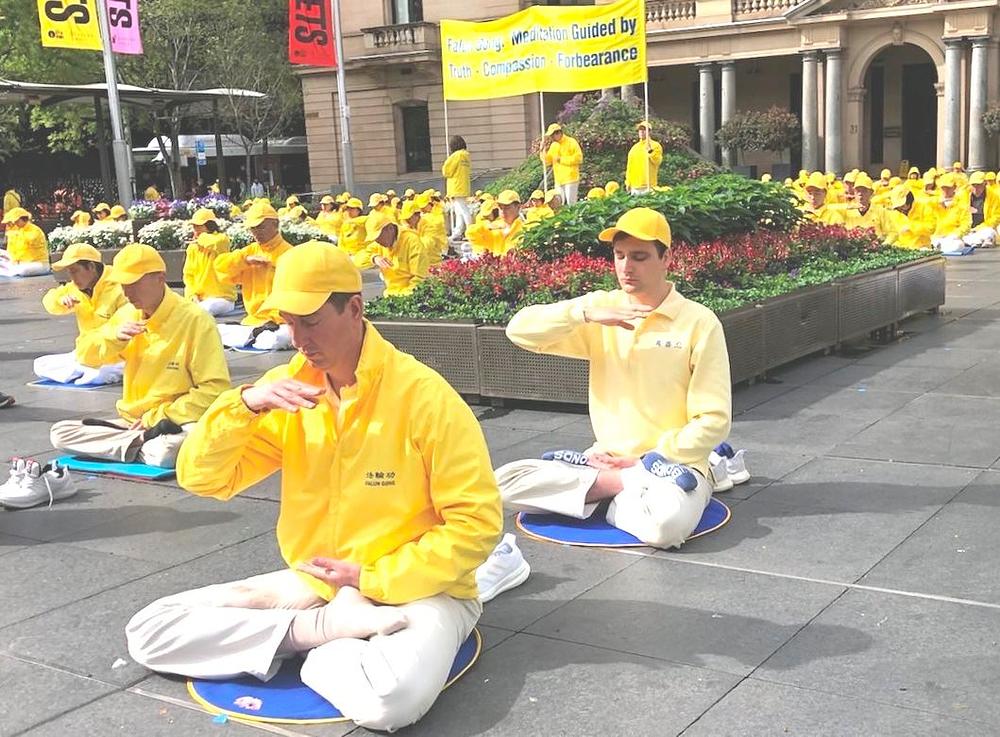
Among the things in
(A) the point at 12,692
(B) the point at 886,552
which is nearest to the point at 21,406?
(A) the point at 12,692

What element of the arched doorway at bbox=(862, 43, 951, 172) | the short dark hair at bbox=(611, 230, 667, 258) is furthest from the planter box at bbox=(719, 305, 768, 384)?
the arched doorway at bbox=(862, 43, 951, 172)

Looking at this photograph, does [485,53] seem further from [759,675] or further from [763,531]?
[759,675]

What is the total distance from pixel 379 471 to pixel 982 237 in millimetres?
20511

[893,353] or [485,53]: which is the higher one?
[485,53]

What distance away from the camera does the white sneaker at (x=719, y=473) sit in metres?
6.61

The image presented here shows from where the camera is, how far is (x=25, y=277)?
25.2 metres

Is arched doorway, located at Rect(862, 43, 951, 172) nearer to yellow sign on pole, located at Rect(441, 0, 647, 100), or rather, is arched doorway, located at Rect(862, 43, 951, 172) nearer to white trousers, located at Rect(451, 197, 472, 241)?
white trousers, located at Rect(451, 197, 472, 241)

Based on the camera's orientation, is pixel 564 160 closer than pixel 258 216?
No

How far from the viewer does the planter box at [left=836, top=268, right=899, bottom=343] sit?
36.4 feet

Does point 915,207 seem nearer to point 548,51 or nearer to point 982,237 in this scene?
point 982,237

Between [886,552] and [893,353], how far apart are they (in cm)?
590

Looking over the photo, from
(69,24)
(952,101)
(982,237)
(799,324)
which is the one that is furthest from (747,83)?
(799,324)

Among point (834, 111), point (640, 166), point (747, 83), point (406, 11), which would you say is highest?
point (406, 11)

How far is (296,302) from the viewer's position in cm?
379
